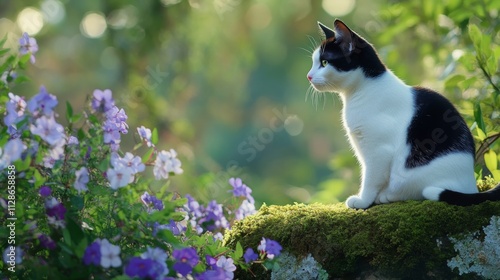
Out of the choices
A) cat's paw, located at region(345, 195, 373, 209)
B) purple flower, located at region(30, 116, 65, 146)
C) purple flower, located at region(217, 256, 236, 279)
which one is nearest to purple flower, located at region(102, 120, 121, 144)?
purple flower, located at region(30, 116, 65, 146)

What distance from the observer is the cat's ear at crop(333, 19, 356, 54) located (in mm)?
3118

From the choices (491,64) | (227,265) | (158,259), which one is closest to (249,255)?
(227,265)

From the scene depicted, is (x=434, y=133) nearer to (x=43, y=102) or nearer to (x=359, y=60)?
(x=359, y=60)

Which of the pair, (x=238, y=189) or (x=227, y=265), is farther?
(x=238, y=189)

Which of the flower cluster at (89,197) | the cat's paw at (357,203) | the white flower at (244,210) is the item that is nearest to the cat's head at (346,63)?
the cat's paw at (357,203)

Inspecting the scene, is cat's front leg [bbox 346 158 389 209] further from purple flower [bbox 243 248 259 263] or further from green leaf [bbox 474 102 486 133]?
purple flower [bbox 243 248 259 263]

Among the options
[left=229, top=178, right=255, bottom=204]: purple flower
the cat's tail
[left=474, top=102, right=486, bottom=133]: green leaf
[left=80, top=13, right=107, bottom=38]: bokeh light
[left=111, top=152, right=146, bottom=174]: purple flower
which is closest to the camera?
[left=111, top=152, right=146, bottom=174]: purple flower

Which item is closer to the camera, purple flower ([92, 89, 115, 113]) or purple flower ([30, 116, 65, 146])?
purple flower ([30, 116, 65, 146])

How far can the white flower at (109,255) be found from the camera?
6.44 feet

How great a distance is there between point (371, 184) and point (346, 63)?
62cm

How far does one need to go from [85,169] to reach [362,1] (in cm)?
1266

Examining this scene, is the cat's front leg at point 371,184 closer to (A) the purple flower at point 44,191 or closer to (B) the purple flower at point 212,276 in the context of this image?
(B) the purple flower at point 212,276

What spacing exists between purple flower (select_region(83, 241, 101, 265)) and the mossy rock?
0.93 metres

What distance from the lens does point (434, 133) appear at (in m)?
2.87
